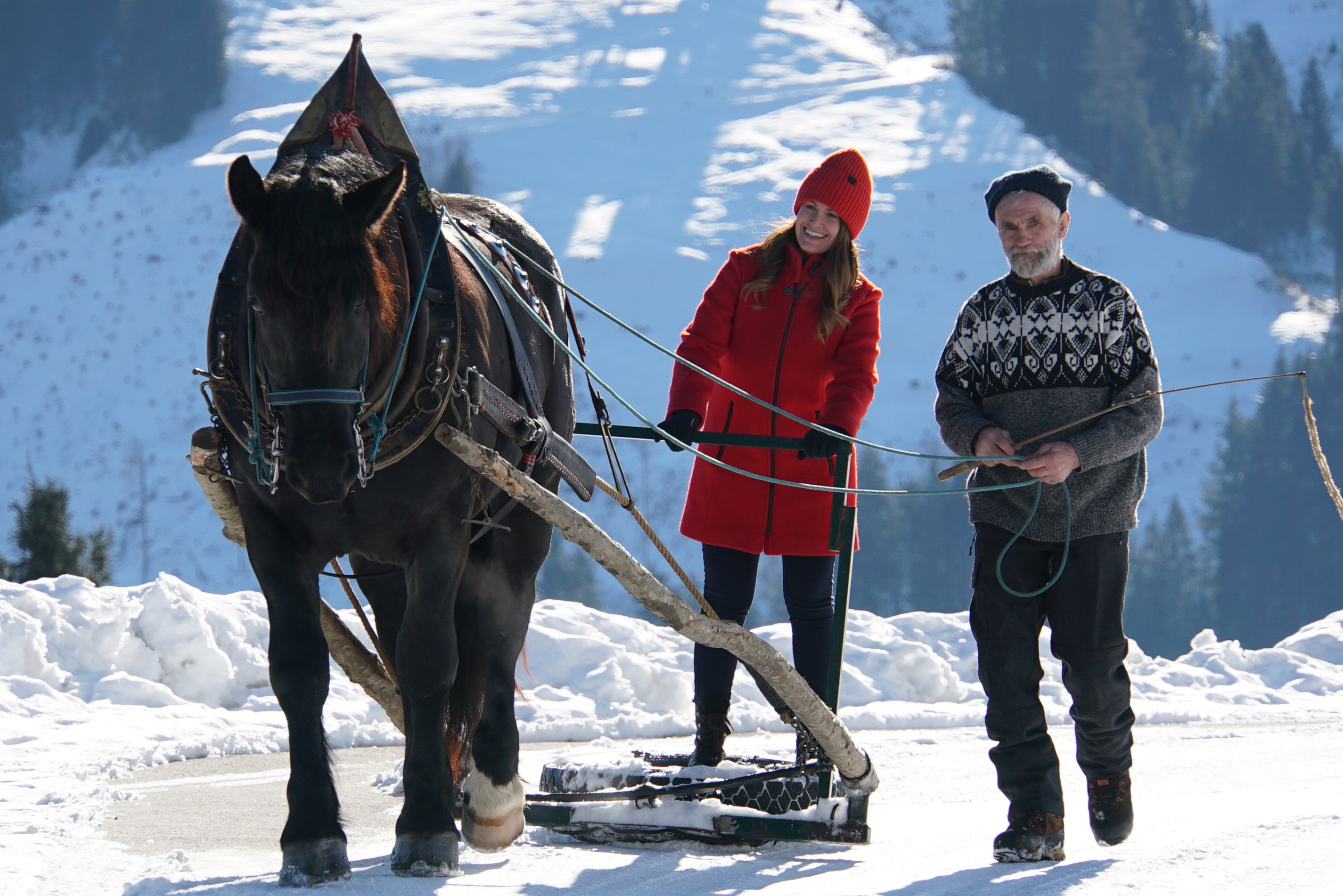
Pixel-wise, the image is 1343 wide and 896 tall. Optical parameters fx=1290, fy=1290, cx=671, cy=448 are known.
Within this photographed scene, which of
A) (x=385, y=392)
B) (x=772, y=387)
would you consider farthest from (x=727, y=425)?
(x=385, y=392)

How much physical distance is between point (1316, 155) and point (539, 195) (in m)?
45.7

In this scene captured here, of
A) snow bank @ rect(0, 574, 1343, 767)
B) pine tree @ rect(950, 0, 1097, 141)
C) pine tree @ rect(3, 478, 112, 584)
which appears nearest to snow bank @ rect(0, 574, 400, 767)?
snow bank @ rect(0, 574, 1343, 767)

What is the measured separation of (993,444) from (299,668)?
1.98m

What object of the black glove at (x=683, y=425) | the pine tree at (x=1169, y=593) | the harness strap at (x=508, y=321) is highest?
the harness strap at (x=508, y=321)

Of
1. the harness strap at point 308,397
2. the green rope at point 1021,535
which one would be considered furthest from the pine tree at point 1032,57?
the harness strap at point 308,397

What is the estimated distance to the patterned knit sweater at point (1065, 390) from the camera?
3.63m

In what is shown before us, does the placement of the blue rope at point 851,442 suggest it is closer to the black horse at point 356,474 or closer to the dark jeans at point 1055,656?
the dark jeans at point 1055,656

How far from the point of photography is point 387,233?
128 inches

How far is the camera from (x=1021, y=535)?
3.67 metres

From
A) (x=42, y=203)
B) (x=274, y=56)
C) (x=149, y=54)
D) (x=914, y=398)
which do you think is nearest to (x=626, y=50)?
(x=274, y=56)

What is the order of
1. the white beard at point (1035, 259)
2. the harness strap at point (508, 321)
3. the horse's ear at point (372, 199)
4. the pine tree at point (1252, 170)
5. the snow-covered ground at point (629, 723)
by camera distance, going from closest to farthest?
the horse's ear at point (372, 199) → the snow-covered ground at point (629, 723) → the white beard at point (1035, 259) → the harness strap at point (508, 321) → the pine tree at point (1252, 170)

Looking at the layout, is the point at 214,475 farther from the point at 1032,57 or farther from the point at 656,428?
the point at 1032,57

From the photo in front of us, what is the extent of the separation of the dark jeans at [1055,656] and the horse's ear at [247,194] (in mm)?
2209

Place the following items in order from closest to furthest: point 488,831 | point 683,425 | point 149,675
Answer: point 488,831 → point 683,425 → point 149,675
